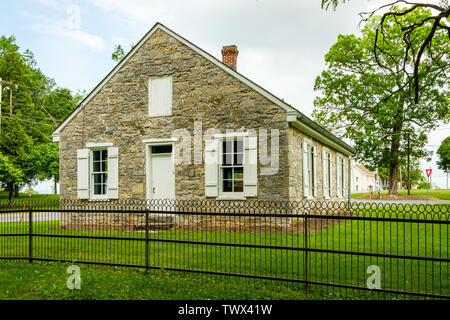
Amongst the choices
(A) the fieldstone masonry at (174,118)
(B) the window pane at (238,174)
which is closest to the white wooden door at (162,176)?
(A) the fieldstone masonry at (174,118)

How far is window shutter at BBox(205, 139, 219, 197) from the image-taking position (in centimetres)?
1309

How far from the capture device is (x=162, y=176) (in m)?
14.1

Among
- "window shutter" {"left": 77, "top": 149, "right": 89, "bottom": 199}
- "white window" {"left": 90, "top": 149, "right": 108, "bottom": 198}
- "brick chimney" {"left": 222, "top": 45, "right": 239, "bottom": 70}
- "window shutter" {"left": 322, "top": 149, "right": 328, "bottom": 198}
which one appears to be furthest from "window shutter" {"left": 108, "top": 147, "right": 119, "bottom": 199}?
"window shutter" {"left": 322, "top": 149, "right": 328, "bottom": 198}

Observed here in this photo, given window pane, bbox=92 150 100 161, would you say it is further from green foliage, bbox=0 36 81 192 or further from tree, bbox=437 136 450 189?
tree, bbox=437 136 450 189

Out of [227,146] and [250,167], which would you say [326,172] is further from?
[227,146]

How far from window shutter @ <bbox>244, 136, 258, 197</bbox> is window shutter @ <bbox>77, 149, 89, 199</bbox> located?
244 inches

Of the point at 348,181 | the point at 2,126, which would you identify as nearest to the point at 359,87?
the point at 348,181

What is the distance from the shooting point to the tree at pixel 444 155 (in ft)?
171

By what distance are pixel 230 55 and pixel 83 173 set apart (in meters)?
7.19

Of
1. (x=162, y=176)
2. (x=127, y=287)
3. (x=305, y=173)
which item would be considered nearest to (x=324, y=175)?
(x=305, y=173)

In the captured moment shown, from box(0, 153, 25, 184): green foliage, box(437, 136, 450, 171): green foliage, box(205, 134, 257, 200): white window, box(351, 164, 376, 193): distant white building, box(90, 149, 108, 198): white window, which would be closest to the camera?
box(205, 134, 257, 200): white window
